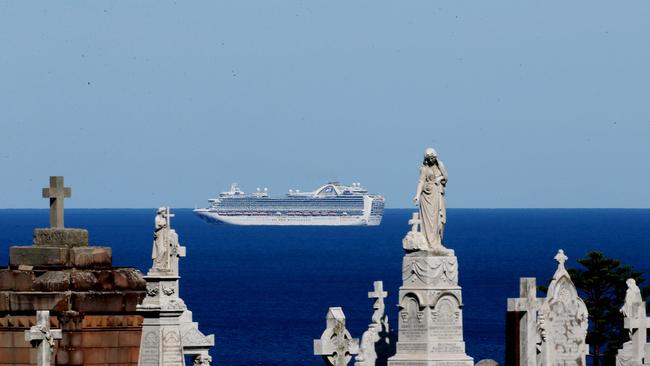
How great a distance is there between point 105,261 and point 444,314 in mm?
4465

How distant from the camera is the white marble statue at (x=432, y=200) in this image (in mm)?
20672

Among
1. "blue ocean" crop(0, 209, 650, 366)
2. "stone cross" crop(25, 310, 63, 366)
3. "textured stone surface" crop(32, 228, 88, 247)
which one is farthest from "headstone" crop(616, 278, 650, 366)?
"blue ocean" crop(0, 209, 650, 366)

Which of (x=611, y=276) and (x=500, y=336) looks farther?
(x=500, y=336)

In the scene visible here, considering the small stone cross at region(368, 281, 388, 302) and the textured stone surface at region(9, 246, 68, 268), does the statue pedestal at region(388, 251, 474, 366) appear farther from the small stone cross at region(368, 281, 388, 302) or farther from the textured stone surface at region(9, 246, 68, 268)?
the textured stone surface at region(9, 246, 68, 268)

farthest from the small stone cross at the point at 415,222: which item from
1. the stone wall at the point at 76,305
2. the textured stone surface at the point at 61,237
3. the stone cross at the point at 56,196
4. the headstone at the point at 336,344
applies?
the stone cross at the point at 56,196

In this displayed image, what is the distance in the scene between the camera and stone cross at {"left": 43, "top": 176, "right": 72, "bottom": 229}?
24.2 meters

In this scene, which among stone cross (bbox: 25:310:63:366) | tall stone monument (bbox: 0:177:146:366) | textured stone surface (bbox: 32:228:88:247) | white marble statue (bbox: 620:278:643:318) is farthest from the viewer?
textured stone surface (bbox: 32:228:88:247)

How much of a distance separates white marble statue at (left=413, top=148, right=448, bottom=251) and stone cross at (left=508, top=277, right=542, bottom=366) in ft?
3.99

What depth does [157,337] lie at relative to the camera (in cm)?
2198

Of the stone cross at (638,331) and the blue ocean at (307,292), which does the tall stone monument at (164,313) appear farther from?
the blue ocean at (307,292)

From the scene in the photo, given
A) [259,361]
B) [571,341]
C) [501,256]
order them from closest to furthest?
[571,341]
[259,361]
[501,256]

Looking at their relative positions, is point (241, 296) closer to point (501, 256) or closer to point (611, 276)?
point (501, 256)

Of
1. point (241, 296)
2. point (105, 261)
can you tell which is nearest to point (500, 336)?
point (241, 296)

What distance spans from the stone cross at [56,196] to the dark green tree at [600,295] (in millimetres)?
28451
